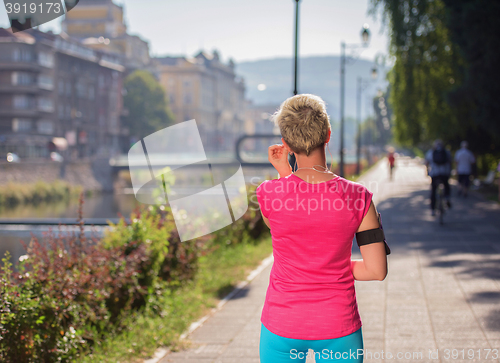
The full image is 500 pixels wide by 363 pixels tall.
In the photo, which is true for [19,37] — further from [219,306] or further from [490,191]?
[219,306]

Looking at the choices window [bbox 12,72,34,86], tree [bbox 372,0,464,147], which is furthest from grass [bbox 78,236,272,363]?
window [bbox 12,72,34,86]

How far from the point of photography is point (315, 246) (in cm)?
208

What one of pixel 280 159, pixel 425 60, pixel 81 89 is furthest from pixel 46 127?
pixel 280 159

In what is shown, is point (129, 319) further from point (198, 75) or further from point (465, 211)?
point (198, 75)

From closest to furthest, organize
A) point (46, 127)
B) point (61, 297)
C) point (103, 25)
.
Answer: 1. point (61, 297)
2. point (46, 127)
3. point (103, 25)

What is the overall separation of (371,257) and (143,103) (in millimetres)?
87847

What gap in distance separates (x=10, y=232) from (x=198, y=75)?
326ft

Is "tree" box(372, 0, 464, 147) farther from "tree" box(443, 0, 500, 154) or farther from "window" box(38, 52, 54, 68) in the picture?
"window" box(38, 52, 54, 68)

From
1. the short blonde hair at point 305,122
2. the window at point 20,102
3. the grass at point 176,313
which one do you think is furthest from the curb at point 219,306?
the window at point 20,102

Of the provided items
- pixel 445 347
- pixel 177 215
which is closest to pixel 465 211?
pixel 177 215

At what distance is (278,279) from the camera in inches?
85.4

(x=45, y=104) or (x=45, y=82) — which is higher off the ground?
(x=45, y=82)

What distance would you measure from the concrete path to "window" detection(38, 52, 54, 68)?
59022mm

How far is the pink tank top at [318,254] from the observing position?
6.75ft
